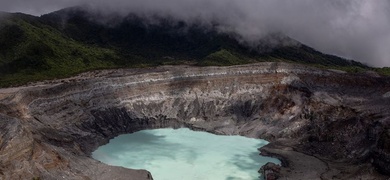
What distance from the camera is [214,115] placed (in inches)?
3054

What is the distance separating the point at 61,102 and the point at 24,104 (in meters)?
6.41

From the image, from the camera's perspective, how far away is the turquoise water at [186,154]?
173 feet

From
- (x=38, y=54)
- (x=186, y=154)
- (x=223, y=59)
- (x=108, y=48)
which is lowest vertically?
(x=186, y=154)

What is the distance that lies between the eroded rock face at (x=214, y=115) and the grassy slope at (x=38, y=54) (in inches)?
500

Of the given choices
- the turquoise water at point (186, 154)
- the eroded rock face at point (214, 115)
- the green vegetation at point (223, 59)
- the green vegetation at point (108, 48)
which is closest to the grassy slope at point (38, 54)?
the green vegetation at point (108, 48)

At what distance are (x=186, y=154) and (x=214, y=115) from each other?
17.8 m

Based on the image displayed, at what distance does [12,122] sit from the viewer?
41469 mm

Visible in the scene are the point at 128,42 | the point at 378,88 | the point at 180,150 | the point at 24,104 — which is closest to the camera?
the point at 24,104

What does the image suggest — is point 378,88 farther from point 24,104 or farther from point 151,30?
point 151,30

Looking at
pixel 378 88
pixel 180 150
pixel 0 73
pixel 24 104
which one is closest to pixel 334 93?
pixel 378 88

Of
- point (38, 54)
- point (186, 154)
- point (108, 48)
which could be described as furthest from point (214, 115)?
point (108, 48)

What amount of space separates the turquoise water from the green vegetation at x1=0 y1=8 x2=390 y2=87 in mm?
25436

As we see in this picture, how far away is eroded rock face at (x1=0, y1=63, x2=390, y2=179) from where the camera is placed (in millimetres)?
45159

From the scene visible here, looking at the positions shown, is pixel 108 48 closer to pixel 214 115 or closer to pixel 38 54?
pixel 38 54
